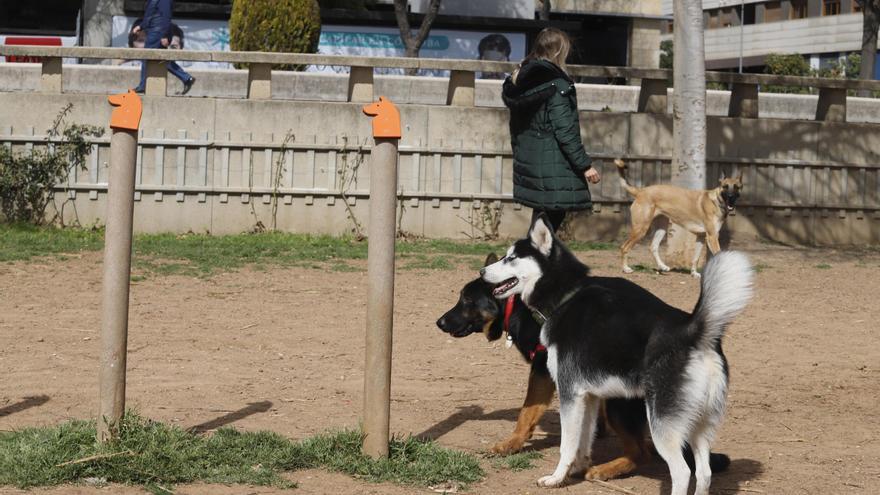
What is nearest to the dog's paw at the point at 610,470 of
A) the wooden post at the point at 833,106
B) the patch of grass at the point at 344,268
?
the patch of grass at the point at 344,268

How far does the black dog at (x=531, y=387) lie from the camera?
19.5 ft

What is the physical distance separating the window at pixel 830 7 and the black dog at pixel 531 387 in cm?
5173

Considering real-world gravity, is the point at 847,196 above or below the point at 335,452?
above

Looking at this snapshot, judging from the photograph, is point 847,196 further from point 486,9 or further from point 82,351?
point 486,9

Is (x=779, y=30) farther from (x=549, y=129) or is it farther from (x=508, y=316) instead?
(x=508, y=316)

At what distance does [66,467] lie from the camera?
5.29m

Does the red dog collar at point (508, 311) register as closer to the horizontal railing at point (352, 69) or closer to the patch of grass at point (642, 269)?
the patch of grass at point (642, 269)

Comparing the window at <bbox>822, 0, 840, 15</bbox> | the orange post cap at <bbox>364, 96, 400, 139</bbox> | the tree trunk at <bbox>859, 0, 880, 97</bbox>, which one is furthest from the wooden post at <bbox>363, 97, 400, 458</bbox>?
the window at <bbox>822, 0, 840, 15</bbox>

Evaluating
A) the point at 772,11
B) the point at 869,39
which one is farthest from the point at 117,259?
the point at 772,11

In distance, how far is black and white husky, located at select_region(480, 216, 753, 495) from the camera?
16.7ft

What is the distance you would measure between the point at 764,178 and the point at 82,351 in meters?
10.5

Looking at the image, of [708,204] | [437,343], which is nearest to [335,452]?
[437,343]

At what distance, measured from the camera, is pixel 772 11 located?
59.9 m

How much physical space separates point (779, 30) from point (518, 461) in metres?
55.1
